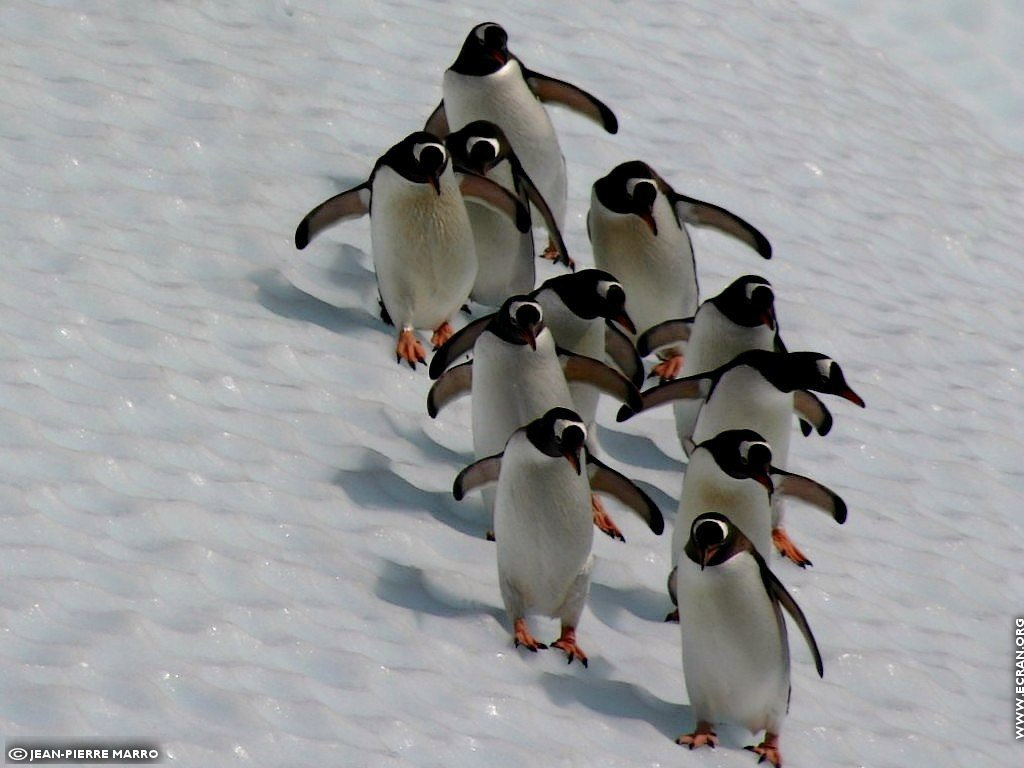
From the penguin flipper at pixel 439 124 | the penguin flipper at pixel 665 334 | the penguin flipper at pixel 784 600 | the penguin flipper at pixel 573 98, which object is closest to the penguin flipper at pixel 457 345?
the penguin flipper at pixel 665 334

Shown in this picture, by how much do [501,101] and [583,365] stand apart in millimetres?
1348

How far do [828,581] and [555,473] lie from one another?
1068mm

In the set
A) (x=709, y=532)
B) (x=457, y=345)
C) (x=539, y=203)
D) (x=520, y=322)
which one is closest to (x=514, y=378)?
(x=520, y=322)

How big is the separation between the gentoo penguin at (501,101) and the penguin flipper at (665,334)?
0.87 meters

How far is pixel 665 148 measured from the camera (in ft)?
23.9

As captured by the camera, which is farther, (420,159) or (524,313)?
(420,159)

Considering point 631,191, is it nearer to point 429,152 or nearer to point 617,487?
point 429,152

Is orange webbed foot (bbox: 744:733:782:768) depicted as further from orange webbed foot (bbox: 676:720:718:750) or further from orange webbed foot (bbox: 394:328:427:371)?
orange webbed foot (bbox: 394:328:427:371)

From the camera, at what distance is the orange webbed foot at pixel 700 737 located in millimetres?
4242

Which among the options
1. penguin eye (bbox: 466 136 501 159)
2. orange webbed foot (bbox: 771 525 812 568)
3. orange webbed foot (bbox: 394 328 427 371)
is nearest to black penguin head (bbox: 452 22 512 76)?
penguin eye (bbox: 466 136 501 159)

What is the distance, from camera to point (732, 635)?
4.21m

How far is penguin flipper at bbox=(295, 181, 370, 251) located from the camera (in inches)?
220

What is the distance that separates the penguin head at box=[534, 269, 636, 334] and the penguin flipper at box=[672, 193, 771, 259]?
0.84m

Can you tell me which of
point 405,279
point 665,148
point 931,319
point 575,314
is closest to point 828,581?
point 575,314
